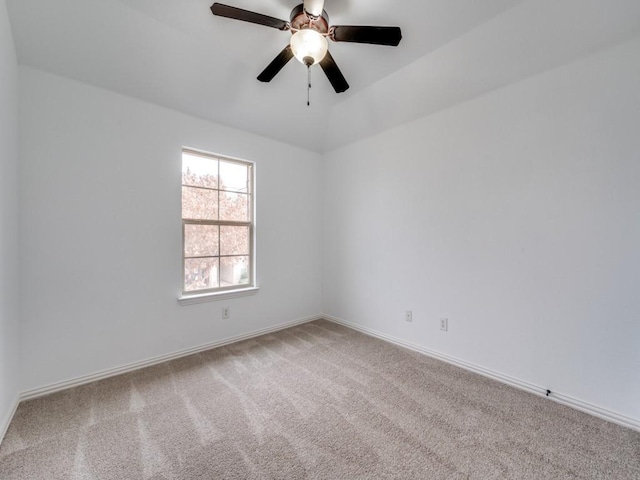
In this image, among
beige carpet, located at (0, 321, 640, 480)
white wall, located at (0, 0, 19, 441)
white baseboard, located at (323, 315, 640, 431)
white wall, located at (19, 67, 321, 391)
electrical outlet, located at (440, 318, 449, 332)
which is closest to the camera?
beige carpet, located at (0, 321, 640, 480)

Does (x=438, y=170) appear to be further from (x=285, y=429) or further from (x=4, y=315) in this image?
(x=4, y=315)

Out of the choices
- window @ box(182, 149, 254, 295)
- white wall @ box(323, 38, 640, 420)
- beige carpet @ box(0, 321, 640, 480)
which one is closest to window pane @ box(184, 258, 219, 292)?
window @ box(182, 149, 254, 295)

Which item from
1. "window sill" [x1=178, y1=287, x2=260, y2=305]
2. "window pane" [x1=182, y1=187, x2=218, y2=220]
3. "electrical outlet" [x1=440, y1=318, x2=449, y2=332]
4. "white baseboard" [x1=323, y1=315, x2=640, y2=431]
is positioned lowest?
"white baseboard" [x1=323, y1=315, x2=640, y2=431]

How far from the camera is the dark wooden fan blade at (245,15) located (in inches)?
59.0

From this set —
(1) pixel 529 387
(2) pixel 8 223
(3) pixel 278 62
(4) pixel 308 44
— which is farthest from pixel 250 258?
(1) pixel 529 387

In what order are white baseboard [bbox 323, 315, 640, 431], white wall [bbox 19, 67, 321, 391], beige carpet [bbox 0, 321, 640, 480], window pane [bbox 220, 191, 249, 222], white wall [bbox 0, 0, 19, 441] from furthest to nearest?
window pane [bbox 220, 191, 249, 222] < white wall [bbox 19, 67, 321, 391] < white baseboard [bbox 323, 315, 640, 431] < white wall [bbox 0, 0, 19, 441] < beige carpet [bbox 0, 321, 640, 480]

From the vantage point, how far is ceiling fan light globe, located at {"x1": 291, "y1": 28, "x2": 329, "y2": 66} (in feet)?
4.97

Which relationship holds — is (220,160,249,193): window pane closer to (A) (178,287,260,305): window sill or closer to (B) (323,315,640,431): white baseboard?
(A) (178,287,260,305): window sill

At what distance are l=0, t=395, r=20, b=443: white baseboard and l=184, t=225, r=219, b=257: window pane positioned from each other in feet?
4.98

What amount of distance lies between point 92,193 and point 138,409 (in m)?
1.72

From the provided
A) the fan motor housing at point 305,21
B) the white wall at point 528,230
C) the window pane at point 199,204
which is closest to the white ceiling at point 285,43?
the white wall at point 528,230

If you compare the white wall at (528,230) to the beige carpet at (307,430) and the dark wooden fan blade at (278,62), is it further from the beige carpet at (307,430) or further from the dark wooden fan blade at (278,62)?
the dark wooden fan blade at (278,62)

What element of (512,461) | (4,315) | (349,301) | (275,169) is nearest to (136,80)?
(275,169)

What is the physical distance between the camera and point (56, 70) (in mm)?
2035
